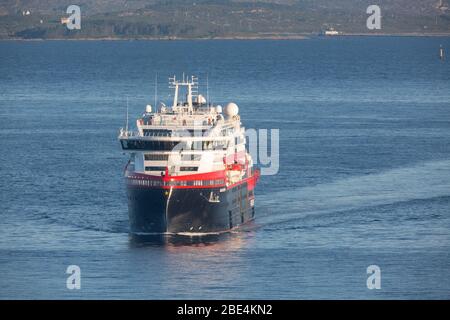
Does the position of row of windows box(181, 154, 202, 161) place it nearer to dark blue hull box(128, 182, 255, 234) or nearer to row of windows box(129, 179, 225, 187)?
row of windows box(129, 179, 225, 187)

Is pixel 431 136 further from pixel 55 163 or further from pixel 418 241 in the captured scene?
pixel 418 241

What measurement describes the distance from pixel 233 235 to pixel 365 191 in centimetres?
1801

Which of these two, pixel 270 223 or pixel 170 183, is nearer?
pixel 170 183

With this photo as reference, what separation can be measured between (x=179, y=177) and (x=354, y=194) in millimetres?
20098

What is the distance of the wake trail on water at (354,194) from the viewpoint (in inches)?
3787

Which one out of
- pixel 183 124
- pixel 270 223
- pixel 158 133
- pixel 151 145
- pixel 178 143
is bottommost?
pixel 270 223

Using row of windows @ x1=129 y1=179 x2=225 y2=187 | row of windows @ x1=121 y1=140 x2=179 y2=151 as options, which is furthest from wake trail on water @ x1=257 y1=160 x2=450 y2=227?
row of windows @ x1=121 y1=140 x2=179 y2=151

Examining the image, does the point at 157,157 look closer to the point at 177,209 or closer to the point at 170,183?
the point at 170,183

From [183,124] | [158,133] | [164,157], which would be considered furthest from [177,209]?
[183,124]

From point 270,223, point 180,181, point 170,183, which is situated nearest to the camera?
point 170,183

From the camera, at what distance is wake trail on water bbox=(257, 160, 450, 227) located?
96.2 metres

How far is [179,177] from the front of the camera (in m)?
85.8

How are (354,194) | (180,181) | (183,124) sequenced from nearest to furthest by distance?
(180,181), (183,124), (354,194)

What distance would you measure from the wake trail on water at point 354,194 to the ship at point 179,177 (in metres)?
5.34
